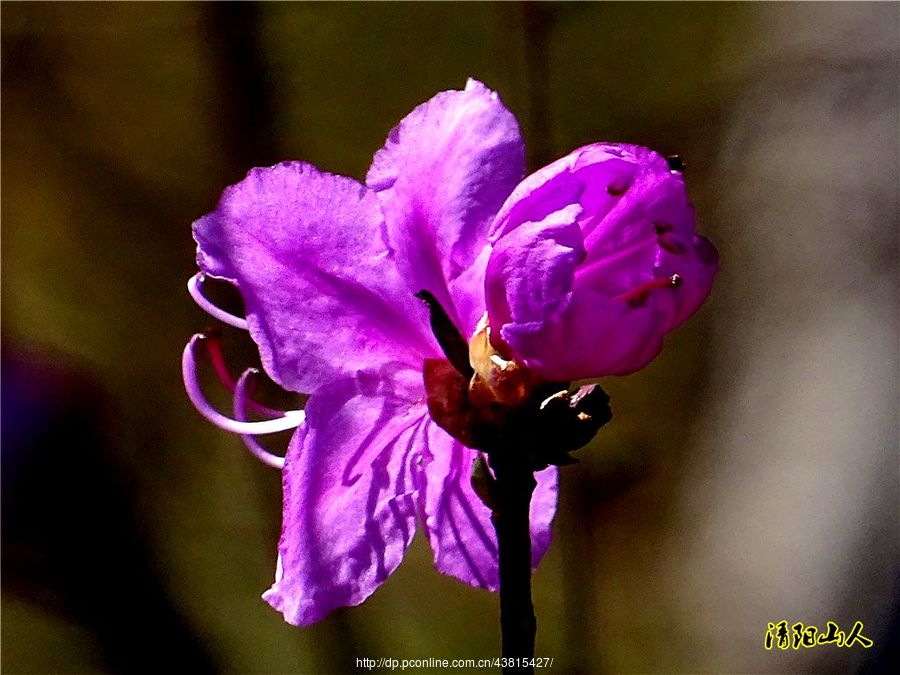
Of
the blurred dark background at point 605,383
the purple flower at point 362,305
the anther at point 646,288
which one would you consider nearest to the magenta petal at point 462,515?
the purple flower at point 362,305

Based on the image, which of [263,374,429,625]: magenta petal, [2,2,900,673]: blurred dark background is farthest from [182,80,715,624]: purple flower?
[2,2,900,673]: blurred dark background

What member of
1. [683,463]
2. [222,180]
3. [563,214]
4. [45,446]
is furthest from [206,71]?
[563,214]

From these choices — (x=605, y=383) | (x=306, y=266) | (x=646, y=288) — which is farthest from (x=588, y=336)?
(x=605, y=383)

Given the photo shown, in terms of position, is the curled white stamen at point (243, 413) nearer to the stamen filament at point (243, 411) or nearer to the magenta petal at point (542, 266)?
the stamen filament at point (243, 411)

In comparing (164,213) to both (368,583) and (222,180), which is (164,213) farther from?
(368,583)

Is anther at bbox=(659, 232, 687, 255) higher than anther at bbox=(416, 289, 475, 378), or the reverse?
anther at bbox=(659, 232, 687, 255)

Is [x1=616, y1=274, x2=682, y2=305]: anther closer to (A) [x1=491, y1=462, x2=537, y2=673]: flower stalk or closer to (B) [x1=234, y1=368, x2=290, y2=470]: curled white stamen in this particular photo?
(A) [x1=491, y1=462, x2=537, y2=673]: flower stalk
